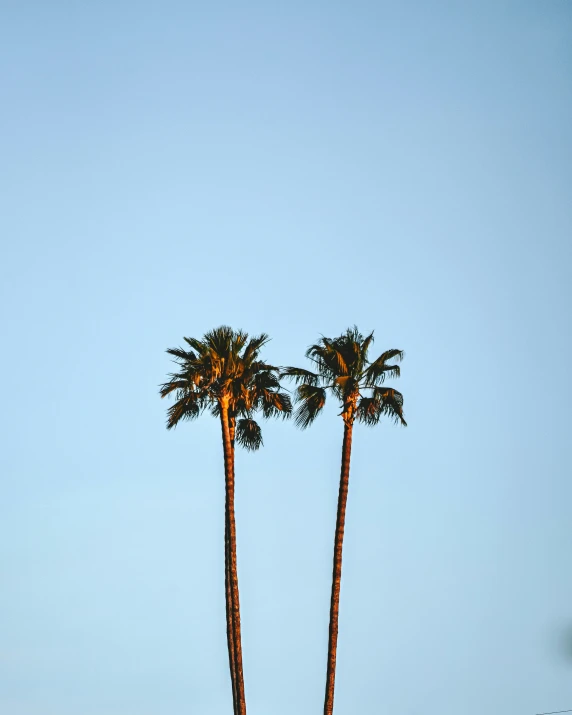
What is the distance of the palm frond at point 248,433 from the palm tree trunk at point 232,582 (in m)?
1.72

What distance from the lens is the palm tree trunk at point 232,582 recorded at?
50.8m

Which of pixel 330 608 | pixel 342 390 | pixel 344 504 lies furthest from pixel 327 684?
pixel 342 390

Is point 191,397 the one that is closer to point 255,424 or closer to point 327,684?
point 255,424

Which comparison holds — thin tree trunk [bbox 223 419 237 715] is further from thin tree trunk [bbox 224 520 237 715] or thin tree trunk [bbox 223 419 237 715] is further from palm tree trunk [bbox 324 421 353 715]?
palm tree trunk [bbox 324 421 353 715]

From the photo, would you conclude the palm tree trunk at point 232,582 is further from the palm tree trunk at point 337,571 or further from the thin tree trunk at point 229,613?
the palm tree trunk at point 337,571

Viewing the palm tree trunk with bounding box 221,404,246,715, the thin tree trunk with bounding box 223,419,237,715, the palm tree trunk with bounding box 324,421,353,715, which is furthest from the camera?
the thin tree trunk with bounding box 223,419,237,715

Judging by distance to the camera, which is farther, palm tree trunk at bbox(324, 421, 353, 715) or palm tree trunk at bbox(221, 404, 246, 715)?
palm tree trunk at bbox(221, 404, 246, 715)

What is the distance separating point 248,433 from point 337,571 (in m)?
7.99

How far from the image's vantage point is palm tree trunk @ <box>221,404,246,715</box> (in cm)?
5078

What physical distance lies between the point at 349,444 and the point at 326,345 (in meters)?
4.63

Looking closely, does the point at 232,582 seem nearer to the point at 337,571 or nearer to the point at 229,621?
the point at 229,621

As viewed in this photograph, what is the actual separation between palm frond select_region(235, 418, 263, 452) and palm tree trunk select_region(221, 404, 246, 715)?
1.72 metres

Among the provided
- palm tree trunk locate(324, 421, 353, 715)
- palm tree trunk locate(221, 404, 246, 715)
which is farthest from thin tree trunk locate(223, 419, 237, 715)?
palm tree trunk locate(324, 421, 353, 715)

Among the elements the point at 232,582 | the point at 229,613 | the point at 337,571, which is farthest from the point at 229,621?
the point at 337,571
